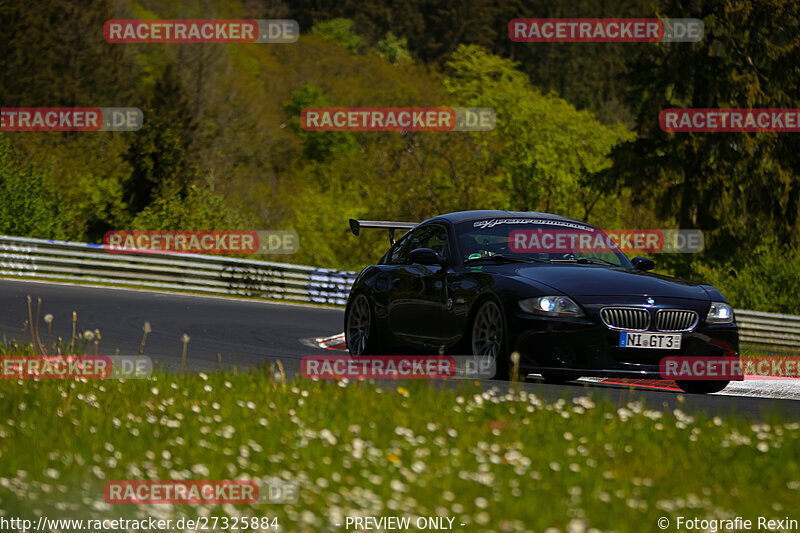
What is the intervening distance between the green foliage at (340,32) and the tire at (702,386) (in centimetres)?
10052

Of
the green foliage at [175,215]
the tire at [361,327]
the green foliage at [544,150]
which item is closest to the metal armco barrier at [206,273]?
the green foliage at [175,215]

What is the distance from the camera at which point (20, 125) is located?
63.8 meters

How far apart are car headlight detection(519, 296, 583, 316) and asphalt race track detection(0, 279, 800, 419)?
23.9 inches

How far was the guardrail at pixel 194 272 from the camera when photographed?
3216 centimetres

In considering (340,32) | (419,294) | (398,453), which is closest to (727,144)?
(419,294)

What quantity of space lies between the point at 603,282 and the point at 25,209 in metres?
33.0

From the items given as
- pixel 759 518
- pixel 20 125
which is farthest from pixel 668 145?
pixel 20 125

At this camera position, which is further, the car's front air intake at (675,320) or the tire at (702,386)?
the tire at (702,386)

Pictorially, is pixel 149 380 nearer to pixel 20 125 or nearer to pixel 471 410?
pixel 471 410

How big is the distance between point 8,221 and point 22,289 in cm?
1770

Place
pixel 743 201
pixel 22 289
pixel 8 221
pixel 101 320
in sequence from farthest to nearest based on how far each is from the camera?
pixel 8 221 → pixel 743 201 → pixel 22 289 → pixel 101 320

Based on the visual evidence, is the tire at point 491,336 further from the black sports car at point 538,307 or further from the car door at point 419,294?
the car door at point 419,294

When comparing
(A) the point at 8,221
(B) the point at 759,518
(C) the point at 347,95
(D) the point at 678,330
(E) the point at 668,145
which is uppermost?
(C) the point at 347,95

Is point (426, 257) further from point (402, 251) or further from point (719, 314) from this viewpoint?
point (719, 314)
